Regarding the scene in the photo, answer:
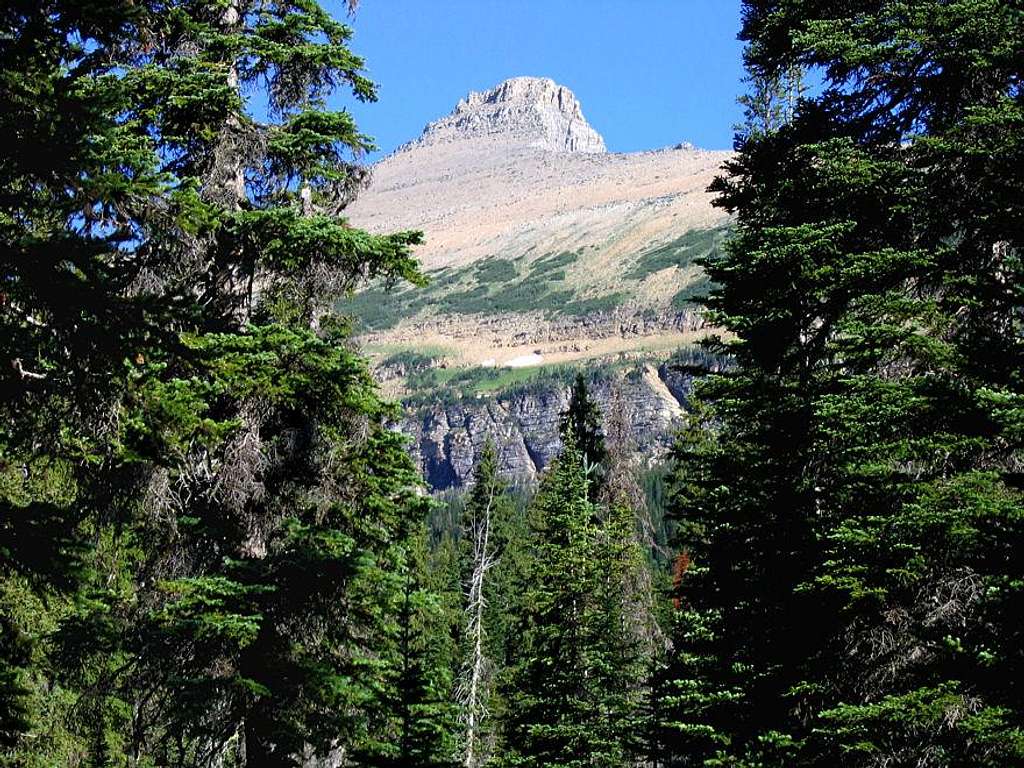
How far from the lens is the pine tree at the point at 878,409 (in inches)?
326

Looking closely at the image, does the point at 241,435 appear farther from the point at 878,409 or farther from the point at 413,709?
the point at 878,409

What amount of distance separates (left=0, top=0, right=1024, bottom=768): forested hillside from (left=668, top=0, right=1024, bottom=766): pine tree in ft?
0.13

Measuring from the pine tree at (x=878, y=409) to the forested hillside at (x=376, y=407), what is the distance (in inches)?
1.6

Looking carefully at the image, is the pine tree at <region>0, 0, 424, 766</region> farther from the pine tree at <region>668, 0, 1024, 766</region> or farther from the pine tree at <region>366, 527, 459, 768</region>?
the pine tree at <region>668, 0, 1024, 766</region>

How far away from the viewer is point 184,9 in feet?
36.6

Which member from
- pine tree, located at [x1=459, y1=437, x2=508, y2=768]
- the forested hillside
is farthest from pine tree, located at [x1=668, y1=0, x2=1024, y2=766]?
pine tree, located at [x1=459, y1=437, x2=508, y2=768]

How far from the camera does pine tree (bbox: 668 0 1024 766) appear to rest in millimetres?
8281

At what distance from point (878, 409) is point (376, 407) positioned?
538cm

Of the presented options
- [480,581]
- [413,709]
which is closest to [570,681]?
[413,709]

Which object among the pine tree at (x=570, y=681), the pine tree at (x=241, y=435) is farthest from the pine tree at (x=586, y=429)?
the pine tree at (x=241, y=435)

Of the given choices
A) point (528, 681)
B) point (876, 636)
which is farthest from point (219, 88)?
point (528, 681)

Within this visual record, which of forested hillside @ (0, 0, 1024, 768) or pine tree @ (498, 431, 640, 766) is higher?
forested hillside @ (0, 0, 1024, 768)

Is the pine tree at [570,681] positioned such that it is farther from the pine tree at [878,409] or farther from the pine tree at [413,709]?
the pine tree at [878,409]

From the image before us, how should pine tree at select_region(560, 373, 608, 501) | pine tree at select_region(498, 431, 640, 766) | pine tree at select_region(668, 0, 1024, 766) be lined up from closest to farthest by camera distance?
pine tree at select_region(668, 0, 1024, 766) < pine tree at select_region(498, 431, 640, 766) < pine tree at select_region(560, 373, 608, 501)
